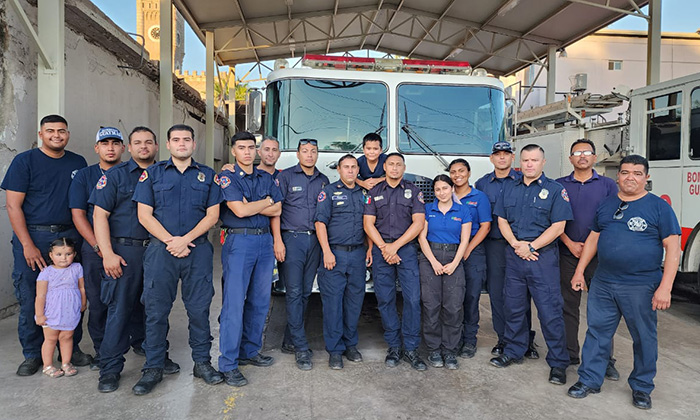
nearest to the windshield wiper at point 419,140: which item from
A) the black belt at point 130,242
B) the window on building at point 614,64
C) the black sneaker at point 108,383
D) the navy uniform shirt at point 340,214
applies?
the navy uniform shirt at point 340,214

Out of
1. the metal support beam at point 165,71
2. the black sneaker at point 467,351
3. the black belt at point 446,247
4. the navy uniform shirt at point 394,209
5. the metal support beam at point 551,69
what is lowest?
the black sneaker at point 467,351

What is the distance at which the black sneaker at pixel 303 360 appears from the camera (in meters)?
3.70

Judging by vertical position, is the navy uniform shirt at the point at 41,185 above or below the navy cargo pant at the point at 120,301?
above

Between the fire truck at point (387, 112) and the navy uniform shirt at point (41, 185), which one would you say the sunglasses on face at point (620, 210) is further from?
the navy uniform shirt at point (41, 185)

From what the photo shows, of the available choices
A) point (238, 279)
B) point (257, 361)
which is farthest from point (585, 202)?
point (257, 361)

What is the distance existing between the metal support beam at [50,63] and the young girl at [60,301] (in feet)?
6.50

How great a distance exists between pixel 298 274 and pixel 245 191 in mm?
772

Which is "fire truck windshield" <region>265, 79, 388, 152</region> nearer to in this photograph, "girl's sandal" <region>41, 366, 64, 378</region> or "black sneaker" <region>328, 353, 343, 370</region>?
"black sneaker" <region>328, 353, 343, 370</region>

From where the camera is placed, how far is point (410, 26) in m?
13.6

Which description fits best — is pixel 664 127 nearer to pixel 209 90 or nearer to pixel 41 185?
pixel 41 185

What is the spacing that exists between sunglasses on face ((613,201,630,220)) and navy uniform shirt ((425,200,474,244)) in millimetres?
1019

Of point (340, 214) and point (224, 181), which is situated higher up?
point (224, 181)

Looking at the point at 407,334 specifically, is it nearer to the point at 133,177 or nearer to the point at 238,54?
the point at 133,177

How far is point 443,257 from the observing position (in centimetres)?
378
